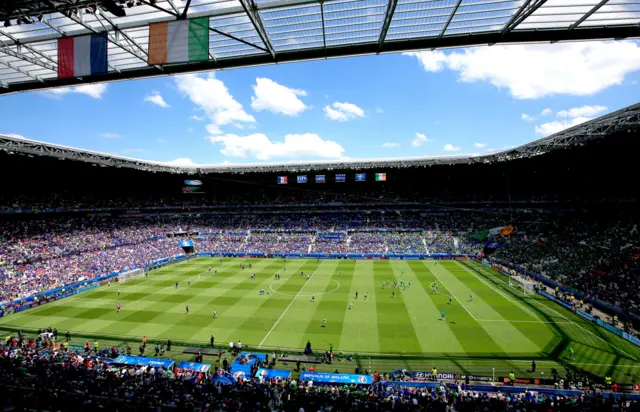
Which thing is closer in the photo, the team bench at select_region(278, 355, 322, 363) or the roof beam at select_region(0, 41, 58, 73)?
the roof beam at select_region(0, 41, 58, 73)

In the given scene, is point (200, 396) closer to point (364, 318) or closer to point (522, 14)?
point (522, 14)

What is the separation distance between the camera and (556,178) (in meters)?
56.3

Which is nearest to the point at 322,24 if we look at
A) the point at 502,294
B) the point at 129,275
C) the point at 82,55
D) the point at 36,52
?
the point at 82,55

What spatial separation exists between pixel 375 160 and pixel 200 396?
2193 inches

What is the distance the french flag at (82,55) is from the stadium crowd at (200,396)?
10.1 m

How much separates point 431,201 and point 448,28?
6115 cm

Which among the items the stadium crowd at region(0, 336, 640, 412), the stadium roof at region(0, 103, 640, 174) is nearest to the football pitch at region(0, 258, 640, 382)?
the stadium crowd at region(0, 336, 640, 412)

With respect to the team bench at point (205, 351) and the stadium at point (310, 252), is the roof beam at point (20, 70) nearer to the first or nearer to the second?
the stadium at point (310, 252)

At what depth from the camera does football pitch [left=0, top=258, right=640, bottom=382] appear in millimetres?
21266

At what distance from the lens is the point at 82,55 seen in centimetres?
1054

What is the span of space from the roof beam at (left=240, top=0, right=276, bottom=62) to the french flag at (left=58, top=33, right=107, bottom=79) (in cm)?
521

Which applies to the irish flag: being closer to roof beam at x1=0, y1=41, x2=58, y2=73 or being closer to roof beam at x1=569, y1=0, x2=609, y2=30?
roof beam at x1=0, y1=41, x2=58, y2=73

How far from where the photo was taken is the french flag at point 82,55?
10.4 meters

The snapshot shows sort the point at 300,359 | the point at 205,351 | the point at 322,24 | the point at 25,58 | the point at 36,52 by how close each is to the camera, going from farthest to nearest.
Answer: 1. the point at 205,351
2. the point at 300,359
3. the point at 36,52
4. the point at 25,58
5. the point at 322,24
